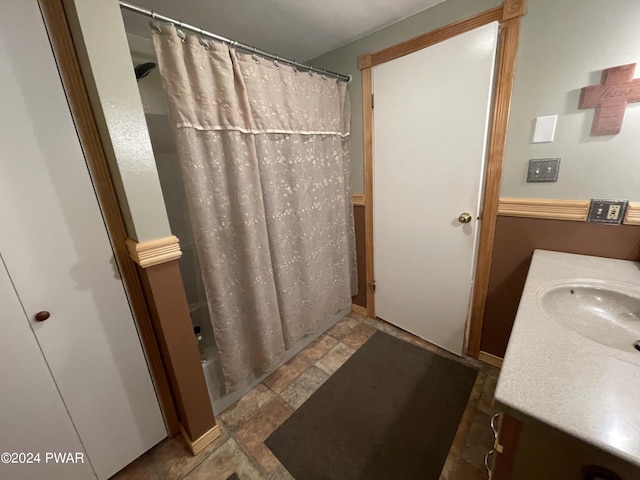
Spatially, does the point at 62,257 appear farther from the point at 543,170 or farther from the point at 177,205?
the point at 543,170

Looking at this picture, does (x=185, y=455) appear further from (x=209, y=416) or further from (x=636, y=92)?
(x=636, y=92)

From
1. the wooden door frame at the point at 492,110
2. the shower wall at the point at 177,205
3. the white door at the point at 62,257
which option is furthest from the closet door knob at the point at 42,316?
the wooden door frame at the point at 492,110

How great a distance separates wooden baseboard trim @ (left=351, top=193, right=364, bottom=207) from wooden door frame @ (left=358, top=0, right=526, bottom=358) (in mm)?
54

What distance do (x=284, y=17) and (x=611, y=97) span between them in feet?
5.20

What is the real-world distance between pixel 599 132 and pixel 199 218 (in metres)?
1.82

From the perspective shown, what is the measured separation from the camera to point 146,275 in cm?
98

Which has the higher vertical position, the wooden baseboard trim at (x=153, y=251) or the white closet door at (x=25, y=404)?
the wooden baseboard trim at (x=153, y=251)

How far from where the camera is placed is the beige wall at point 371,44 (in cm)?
131

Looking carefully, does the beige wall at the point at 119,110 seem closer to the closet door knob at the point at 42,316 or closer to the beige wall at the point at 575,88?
the closet door knob at the point at 42,316

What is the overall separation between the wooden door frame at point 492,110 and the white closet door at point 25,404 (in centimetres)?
189

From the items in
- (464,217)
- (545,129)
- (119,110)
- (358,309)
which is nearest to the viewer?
(119,110)

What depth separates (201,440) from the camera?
4.02 feet

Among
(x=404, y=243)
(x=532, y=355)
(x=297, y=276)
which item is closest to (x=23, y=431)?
(x=297, y=276)

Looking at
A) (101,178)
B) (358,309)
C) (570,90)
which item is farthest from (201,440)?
(570,90)
